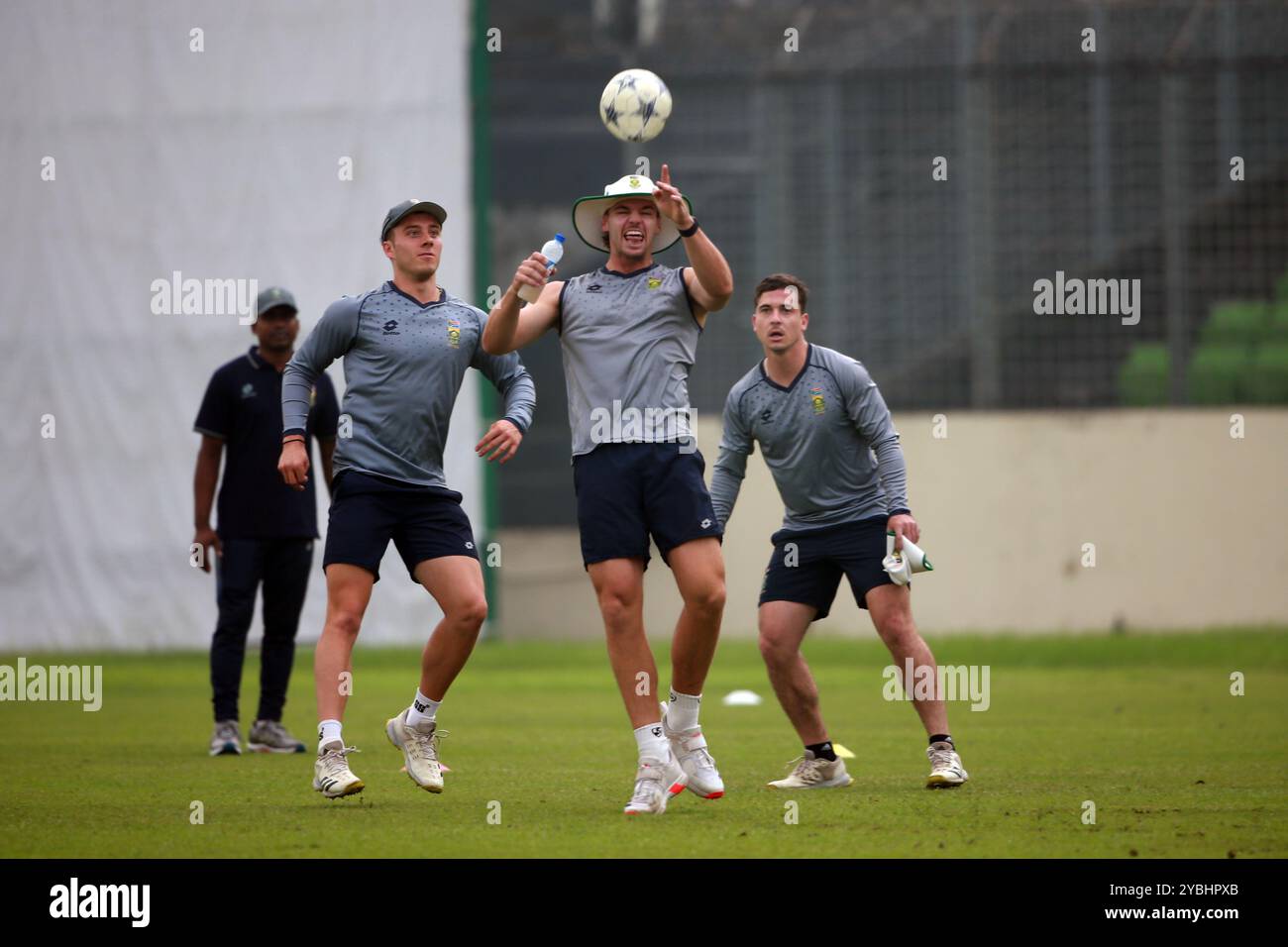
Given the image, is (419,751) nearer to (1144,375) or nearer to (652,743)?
(652,743)

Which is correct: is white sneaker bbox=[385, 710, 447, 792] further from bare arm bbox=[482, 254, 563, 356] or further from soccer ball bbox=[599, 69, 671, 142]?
soccer ball bbox=[599, 69, 671, 142]

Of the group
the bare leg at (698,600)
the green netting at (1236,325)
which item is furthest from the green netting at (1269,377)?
the bare leg at (698,600)

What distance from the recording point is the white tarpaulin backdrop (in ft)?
64.5

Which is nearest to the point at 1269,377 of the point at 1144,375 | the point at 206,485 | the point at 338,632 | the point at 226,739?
the point at 1144,375

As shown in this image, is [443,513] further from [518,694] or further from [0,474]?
[0,474]

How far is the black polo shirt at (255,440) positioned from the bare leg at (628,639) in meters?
3.19

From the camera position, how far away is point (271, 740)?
31.9 ft

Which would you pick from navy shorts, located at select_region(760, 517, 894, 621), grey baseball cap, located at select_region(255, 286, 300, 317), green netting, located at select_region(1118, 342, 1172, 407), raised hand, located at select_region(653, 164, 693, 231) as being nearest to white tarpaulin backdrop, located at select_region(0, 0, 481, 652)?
green netting, located at select_region(1118, 342, 1172, 407)

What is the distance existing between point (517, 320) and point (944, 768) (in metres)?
2.55

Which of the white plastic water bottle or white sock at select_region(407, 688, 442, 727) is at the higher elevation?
the white plastic water bottle

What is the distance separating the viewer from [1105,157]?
20.0 m

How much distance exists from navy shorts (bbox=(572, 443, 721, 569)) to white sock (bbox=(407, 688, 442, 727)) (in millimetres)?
971
